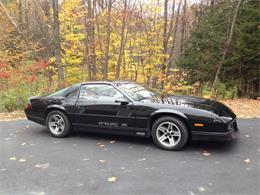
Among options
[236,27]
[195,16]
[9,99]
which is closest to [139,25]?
[195,16]

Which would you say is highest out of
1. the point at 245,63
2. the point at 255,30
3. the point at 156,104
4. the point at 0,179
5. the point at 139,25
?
the point at 139,25

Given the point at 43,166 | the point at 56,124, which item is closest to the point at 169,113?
the point at 43,166

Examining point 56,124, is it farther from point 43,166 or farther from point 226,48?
point 226,48

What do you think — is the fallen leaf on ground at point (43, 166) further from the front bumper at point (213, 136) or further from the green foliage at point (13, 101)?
the green foliage at point (13, 101)

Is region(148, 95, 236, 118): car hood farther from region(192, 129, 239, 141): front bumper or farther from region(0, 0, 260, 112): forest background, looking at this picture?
region(0, 0, 260, 112): forest background

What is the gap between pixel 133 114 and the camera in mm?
5316

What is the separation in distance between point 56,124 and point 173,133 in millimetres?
2850

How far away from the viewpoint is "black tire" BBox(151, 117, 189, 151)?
4883 mm

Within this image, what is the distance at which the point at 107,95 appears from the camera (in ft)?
18.9

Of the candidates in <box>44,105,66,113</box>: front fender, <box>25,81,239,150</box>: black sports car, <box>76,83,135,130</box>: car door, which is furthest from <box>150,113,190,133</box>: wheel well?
<box>44,105,66,113</box>: front fender

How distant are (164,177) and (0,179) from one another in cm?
250

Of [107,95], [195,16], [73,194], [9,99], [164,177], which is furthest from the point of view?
[195,16]

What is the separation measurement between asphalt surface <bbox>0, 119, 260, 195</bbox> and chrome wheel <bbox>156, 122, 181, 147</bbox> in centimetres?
23

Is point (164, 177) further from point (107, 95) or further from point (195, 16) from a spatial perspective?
point (195, 16)
